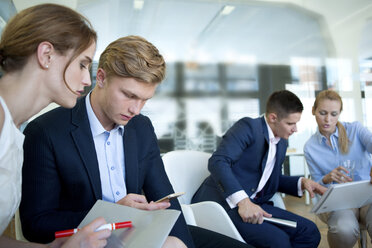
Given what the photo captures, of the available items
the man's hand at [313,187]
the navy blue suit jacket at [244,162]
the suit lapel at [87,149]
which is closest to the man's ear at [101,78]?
the suit lapel at [87,149]

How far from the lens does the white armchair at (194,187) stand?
57.1 inches

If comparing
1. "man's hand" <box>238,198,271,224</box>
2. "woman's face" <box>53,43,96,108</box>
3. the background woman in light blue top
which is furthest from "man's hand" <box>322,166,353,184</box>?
"woman's face" <box>53,43,96,108</box>

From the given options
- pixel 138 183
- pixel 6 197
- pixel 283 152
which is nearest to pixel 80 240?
pixel 6 197

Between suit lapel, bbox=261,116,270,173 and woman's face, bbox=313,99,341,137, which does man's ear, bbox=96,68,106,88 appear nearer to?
suit lapel, bbox=261,116,270,173

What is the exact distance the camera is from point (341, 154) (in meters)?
1.99

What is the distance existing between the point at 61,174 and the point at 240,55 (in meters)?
4.30

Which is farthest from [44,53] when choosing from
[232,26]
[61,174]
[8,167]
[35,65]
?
[232,26]

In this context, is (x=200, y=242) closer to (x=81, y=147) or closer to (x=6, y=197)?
(x=81, y=147)

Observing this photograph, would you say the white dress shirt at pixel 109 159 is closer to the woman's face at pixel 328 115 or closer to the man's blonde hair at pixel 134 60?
the man's blonde hair at pixel 134 60

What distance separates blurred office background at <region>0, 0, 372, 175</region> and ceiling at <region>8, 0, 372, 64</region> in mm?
14

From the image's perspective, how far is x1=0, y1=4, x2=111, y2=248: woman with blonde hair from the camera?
0.77m

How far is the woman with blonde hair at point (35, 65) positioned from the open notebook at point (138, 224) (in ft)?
0.30

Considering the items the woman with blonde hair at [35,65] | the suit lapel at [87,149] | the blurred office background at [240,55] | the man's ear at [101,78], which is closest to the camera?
the woman with blonde hair at [35,65]

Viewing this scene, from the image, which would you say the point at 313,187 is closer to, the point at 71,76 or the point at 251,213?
the point at 251,213
